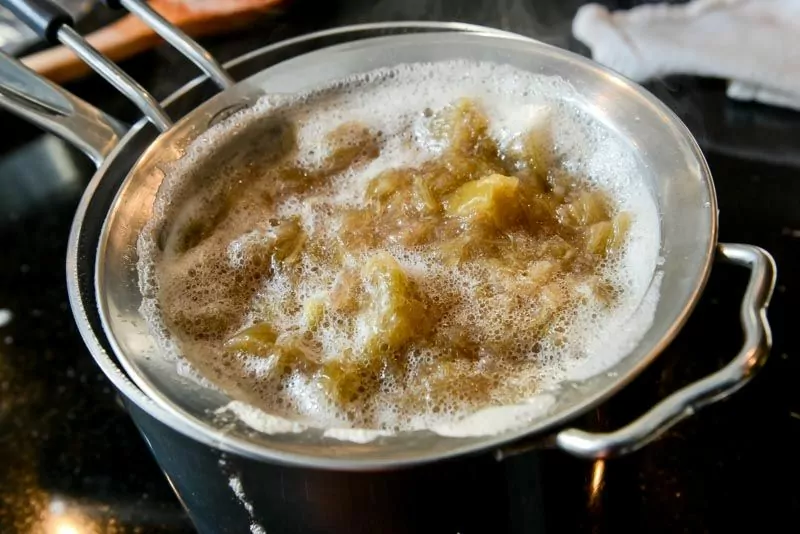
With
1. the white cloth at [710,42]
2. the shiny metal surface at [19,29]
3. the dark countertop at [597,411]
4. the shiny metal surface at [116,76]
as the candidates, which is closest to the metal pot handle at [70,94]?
the shiny metal surface at [116,76]

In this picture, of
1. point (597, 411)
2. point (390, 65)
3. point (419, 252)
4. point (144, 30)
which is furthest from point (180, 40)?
point (597, 411)

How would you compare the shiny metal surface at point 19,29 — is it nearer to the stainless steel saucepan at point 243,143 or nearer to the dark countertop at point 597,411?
the dark countertop at point 597,411

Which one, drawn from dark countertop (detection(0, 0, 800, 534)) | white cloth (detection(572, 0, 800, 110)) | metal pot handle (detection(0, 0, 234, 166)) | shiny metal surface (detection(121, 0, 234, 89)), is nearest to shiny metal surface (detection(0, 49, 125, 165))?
metal pot handle (detection(0, 0, 234, 166))

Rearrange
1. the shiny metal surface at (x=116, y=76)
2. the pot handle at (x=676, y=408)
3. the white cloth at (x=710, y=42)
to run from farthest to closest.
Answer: the white cloth at (x=710, y=42) < the shiny metal surface at (x=116, y=76) < the pot handle at (x=676, y=408)

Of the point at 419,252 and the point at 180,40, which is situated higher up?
the point at 180,40

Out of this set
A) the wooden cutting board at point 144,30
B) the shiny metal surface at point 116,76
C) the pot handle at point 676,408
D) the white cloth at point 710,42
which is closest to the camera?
the pot handle at point 676,408

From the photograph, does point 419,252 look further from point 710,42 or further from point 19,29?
point 19,29
